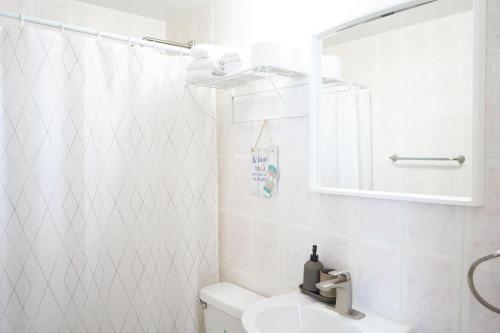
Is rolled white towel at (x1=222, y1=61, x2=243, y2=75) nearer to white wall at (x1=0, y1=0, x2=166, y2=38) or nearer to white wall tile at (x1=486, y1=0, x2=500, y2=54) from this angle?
white wall tile at (x1=486, y1=0, x2=500, y2=54)

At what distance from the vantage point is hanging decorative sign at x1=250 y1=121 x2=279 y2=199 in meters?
1.64

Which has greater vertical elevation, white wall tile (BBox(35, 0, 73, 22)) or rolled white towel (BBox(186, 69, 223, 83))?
white wall tile (BBox(35, 0, 73, 22))

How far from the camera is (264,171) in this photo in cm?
169

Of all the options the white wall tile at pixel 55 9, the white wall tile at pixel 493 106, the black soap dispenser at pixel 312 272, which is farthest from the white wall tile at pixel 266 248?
the white wall tile at pixel 55 9

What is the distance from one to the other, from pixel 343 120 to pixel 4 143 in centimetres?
123

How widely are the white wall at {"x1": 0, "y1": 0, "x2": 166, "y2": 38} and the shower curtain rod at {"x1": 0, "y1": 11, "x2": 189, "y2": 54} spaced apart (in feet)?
1.78

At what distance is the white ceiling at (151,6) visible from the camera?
205cm

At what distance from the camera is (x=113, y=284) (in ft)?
5.29

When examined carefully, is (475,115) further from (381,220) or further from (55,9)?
(55,9)

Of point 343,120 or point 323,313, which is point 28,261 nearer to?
point 323,313

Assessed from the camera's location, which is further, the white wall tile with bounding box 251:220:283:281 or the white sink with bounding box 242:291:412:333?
the white wall tile with bounding box 251:220:283:281

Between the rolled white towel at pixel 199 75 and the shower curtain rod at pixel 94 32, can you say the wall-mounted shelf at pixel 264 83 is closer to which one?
the rolled white towel at pixel 199 75

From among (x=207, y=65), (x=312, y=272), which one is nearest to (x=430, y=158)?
(x=312, y=272)

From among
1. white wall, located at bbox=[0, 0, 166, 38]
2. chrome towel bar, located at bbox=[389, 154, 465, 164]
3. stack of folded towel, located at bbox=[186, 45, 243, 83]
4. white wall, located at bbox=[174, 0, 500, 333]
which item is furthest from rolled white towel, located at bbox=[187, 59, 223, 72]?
white wall, located at bbox=[0, 0, 166, 38]
